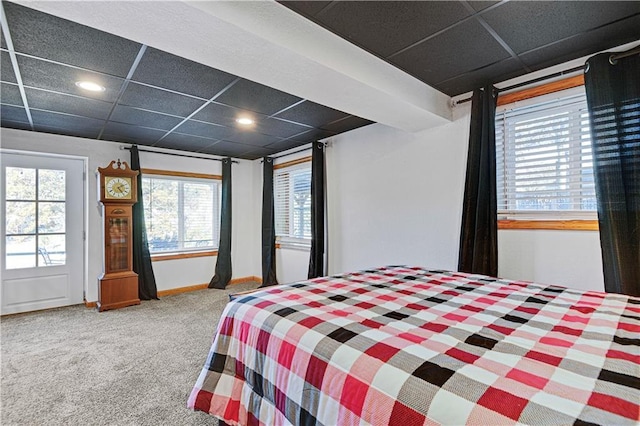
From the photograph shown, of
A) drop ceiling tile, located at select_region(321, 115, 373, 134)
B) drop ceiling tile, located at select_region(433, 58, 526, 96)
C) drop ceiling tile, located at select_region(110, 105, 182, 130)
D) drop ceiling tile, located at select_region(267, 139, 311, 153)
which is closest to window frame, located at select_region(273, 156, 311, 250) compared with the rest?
drop ceiling tile, located at select_region(267, 139, 311, 153)

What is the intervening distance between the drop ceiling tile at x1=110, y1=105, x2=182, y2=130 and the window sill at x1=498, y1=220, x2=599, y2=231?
3405mm

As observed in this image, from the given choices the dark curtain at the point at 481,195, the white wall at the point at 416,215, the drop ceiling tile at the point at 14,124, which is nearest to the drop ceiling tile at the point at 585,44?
the dark curtain at the point at 481,195

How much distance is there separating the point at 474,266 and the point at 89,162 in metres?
4.83

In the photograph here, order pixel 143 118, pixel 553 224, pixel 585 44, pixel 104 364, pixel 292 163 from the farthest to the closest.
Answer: pixel 292 163 → pixel 143 118 → pixel 104 364 → pixel 553 224 → pixel 585 44

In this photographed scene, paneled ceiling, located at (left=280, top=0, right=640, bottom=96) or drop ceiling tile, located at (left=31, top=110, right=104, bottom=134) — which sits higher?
drop ceiling tile, located at (left=31, top=110, right=104, bottom=134)

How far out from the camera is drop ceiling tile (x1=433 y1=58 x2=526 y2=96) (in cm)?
234

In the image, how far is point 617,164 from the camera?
1.95m

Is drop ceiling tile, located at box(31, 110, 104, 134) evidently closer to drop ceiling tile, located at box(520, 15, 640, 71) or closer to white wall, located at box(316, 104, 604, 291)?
white wall, located at box(316, 104, 604, 291)

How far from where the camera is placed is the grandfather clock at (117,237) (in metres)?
3.99

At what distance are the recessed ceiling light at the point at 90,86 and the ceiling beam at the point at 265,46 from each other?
1278mm

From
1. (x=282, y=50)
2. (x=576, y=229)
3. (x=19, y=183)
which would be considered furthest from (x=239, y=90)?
(x=19, y=183)

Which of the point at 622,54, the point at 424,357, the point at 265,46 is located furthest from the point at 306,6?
the point at 622,54

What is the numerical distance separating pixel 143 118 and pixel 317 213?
2291 millimetres

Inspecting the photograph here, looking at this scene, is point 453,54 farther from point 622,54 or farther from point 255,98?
point 255,98
